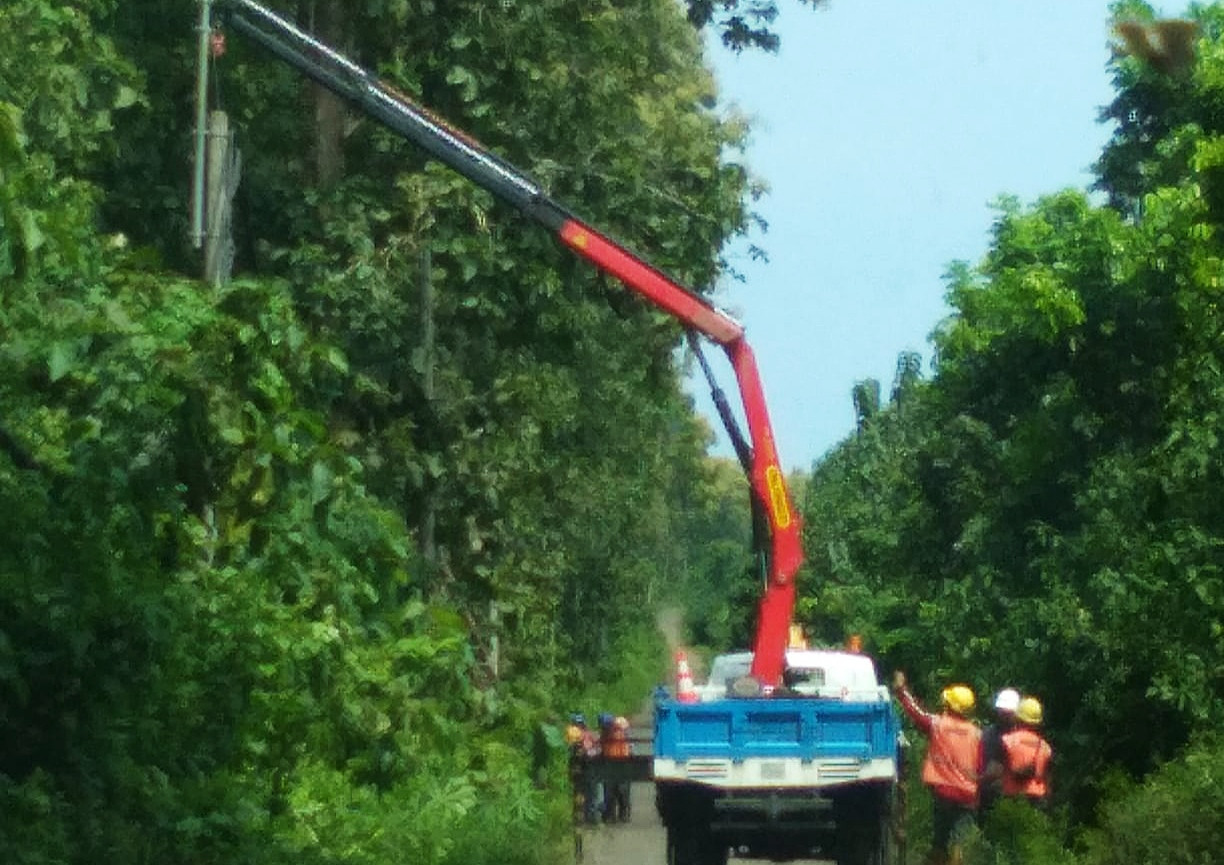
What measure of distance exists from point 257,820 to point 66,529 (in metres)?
2.19

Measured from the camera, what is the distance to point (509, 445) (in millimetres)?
26875

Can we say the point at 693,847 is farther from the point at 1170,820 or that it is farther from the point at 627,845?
the point at 627,845

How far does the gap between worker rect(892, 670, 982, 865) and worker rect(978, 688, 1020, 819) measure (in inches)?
2.5

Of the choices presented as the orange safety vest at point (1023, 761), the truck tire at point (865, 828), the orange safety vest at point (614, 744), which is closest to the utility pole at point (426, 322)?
the orange safety vest at point (614, 744)

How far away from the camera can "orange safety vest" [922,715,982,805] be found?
18.0 metres

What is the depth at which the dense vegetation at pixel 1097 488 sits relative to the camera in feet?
68.2

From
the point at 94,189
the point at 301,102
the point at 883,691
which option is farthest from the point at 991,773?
the point at 301,102

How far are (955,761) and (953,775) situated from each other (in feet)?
0.34

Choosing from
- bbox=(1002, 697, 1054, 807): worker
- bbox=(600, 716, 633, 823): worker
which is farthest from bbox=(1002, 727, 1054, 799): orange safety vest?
bbox=(600, 716, 633, 823): worker

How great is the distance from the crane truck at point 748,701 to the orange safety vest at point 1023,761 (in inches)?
66.3

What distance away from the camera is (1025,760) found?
17.8 m

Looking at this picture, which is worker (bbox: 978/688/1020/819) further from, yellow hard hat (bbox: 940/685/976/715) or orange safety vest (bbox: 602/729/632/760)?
orange safety vest (bbox: 602/729/632/760)

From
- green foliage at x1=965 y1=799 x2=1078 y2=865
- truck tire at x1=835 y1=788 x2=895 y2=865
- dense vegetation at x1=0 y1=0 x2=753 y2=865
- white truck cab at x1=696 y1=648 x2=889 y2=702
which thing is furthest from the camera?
white truck cab at x1=696 y1=648 x2=889 y2=702

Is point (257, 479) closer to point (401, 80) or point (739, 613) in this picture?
point (401, 80)
